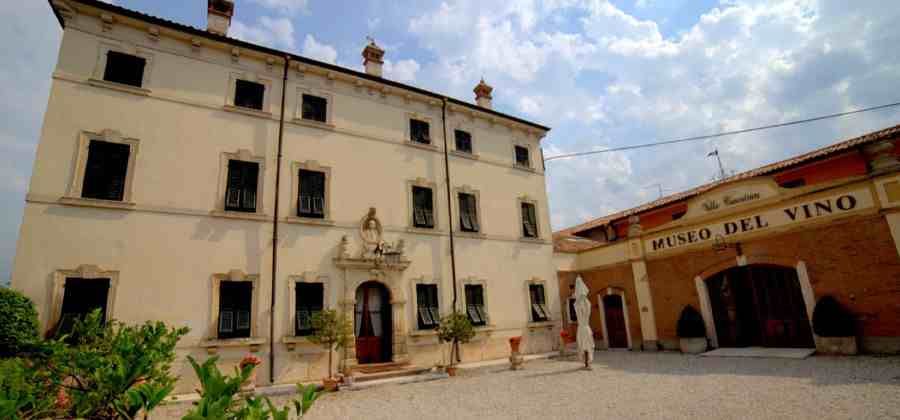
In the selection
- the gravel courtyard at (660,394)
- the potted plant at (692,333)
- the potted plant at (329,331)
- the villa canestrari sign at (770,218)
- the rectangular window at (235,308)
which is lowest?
the gravel courtyard at (660,394)

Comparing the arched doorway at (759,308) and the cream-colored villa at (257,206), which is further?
the arched doorway at (759,308)

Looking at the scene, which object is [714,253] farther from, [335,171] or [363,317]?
[335,171]

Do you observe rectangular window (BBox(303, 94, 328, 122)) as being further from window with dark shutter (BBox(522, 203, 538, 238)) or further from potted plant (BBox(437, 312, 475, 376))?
window with dark shutter (BBox(522, 203, 538, 238))

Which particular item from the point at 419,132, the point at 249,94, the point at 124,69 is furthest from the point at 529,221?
the point at 124,69

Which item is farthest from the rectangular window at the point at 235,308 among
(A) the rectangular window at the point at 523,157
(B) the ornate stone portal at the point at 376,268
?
(A) the rectangular window at the point at 523,157

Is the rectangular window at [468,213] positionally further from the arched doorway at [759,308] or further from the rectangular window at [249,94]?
the arched doorway at [759,308]

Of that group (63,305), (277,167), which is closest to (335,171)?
(277,167)

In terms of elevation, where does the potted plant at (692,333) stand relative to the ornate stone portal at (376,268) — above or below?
below

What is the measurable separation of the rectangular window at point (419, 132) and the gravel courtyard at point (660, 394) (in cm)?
838

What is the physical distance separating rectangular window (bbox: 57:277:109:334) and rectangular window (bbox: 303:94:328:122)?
6967 millimetres

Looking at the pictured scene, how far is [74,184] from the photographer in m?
10.1

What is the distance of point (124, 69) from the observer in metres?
11.5

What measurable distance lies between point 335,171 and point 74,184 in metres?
6.30

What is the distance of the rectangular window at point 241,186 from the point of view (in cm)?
1192
